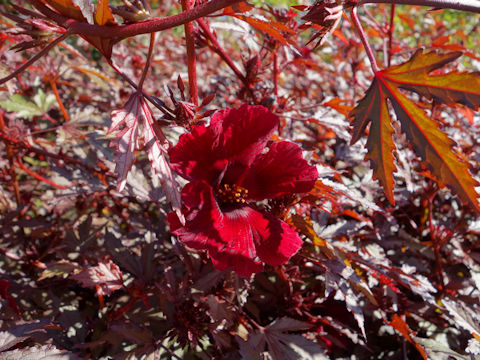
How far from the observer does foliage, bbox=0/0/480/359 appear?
751mm

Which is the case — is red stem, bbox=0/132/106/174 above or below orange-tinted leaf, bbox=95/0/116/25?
below

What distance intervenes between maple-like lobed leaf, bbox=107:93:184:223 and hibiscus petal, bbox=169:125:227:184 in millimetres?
33

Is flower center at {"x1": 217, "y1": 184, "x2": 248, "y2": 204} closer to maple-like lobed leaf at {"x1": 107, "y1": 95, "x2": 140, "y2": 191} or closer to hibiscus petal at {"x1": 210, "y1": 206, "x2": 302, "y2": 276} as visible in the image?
hibiscus petal at {"x1": 210, "y1": 206, "x2": 302, "y2": 276}

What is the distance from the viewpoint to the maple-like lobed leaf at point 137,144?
2.47 ft

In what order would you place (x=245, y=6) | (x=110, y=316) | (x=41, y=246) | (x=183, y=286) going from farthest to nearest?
(x=41, y=246)
(x=110, y=316)
(x=183, y=286)
(x=245, y=6)

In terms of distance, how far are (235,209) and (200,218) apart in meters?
0.12

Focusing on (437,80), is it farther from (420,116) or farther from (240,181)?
(240,181)

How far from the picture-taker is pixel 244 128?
825 millimetres

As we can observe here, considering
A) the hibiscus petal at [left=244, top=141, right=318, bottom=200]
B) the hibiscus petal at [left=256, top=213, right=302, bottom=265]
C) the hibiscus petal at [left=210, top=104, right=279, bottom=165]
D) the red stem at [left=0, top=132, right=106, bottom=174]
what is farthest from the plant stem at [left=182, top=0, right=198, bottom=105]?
the red stem at [left=0, top=132, right=106, bottom=174]

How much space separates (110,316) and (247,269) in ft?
2.35

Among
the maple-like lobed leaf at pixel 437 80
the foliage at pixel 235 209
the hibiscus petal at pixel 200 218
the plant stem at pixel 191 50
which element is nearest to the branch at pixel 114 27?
the foliage at pixel 235 209

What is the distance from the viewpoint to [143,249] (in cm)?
131

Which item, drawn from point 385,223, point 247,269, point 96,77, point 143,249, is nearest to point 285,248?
point 247,269

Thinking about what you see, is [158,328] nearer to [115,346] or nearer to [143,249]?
[115,346]
